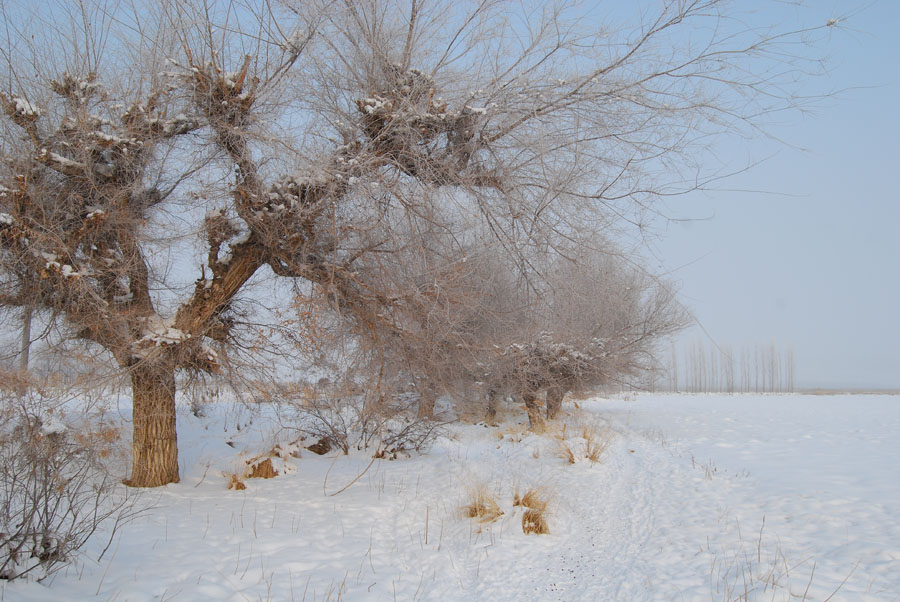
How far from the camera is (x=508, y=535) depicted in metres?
5.34

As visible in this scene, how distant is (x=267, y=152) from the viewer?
5414 millimetres

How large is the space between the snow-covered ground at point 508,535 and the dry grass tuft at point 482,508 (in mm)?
88

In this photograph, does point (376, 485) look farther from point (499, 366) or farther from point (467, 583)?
point (499, 366)

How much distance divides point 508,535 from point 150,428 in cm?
449

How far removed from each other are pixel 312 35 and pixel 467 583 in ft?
17.3

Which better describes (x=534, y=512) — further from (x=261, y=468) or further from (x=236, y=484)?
(x=261, y=468)

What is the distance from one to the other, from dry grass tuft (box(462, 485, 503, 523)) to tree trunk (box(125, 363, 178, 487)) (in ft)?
12.2

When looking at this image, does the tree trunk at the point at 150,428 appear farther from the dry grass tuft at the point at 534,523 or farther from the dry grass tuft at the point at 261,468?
the dry grass tuft at the point at 534,523

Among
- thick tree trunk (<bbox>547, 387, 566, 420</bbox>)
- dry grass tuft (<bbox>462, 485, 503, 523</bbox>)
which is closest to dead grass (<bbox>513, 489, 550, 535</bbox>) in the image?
dry grass tuft (<bbox>462, 485, 503, 523</bbox>)

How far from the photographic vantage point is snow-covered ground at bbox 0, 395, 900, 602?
384cm

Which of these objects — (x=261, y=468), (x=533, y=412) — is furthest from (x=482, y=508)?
(x=533, y=412)

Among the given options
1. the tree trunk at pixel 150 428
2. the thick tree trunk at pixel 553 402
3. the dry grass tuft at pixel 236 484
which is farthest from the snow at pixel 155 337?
the thick tree trunk at pixel 553 402

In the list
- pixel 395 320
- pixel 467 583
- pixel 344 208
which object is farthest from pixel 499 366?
pixel 467 583

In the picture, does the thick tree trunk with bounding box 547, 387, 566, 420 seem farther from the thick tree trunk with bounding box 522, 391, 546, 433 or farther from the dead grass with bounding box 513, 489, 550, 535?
the dead grass with bounding box 513, 489, 550, 535
